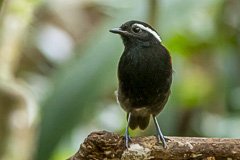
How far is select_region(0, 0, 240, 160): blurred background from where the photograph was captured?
412cm

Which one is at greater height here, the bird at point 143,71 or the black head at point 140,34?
the black head at point 140,34

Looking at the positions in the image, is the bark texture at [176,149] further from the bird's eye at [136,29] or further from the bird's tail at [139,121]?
the bird's eye at [136,29]

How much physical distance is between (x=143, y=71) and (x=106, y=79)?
625mm

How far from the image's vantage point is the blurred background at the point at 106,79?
412cm

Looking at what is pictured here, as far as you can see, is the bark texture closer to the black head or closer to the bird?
the bird

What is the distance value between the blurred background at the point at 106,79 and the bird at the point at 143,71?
1.37 ft

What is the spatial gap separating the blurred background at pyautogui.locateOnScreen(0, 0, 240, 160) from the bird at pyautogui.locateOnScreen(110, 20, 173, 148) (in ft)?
1.37

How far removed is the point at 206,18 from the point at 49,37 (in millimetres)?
2455

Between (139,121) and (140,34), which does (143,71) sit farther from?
(139,121)

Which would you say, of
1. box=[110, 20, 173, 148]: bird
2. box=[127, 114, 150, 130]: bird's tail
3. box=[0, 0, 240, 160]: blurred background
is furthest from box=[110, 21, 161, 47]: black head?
box=[127, 114, 150, 130]: bird's tail

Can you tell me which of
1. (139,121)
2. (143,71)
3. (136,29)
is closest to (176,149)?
(143,71)

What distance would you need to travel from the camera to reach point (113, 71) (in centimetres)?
448

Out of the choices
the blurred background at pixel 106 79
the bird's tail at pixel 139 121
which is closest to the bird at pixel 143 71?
the bird's tail at pixel 139 121

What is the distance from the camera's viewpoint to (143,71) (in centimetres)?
379
